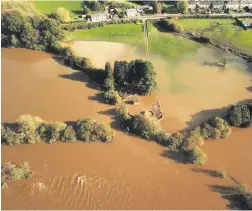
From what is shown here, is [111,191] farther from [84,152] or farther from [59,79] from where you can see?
[59,79]

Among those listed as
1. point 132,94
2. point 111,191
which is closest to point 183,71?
point 132,94

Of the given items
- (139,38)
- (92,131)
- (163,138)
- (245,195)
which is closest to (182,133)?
(163,138)

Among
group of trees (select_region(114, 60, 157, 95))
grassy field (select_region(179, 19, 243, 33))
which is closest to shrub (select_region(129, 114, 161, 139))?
group of trees (select_region(114, 60, 157, 95))

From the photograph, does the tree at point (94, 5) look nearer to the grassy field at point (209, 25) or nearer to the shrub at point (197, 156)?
the grassy field at point (209, 25)

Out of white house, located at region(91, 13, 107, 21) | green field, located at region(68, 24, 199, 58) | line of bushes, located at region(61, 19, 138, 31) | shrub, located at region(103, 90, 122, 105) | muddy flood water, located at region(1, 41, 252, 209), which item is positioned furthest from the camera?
white house, located at region(91, 13, 107, 21)

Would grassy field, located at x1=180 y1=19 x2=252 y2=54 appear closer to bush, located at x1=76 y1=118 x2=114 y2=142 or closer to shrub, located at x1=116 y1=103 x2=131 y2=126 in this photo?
shrub, located at x1=116 y1=103 x2=131 y2=126
